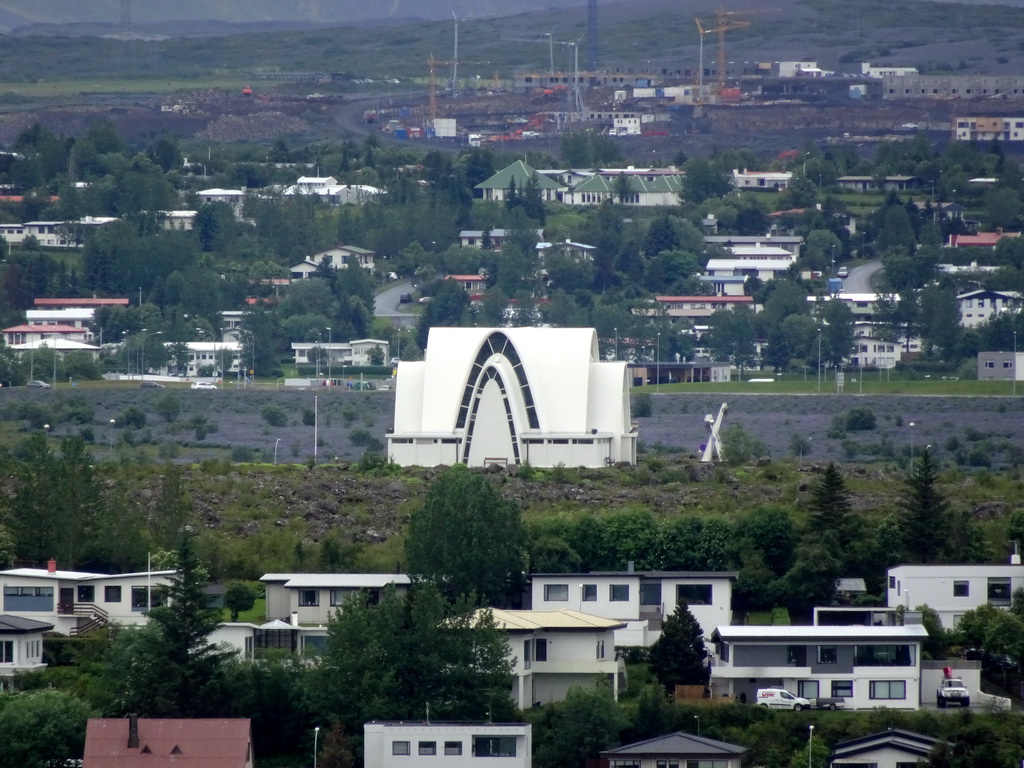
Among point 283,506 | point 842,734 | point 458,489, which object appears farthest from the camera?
point 283,506

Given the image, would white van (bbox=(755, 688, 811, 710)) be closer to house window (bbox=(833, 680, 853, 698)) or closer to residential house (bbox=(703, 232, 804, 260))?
house window (bbox=(833, 680, 853, 698))

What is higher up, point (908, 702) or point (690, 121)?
point (690, 121)

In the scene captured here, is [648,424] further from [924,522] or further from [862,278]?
[862,278]

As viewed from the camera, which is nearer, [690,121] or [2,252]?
[2,252]

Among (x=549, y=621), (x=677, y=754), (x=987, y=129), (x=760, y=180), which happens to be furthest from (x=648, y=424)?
(x=987, y=129)

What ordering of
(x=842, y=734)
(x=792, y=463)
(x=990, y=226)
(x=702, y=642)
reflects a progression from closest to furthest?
(x=842, y=734) < (x=702, y=642) < (x=792, y=463) < (x=990, y=226)

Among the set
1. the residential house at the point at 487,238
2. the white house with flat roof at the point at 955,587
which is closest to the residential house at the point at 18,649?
the white house with flat roof at the point at 955,587

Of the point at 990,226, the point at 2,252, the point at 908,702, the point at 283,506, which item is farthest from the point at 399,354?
the point at 908,702

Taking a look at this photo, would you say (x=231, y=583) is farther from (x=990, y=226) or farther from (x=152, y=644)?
(x=990, y=226)
